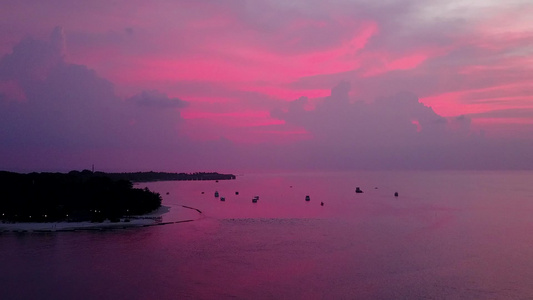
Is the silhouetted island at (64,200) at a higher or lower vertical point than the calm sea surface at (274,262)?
higher

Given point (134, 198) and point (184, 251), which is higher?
point (134, 198)

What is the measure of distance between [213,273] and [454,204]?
3786 inches

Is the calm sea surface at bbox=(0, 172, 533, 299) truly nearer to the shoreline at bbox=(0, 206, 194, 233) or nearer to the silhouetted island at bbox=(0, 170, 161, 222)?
the shoreline at bbox=(0, 206, 194, 233)

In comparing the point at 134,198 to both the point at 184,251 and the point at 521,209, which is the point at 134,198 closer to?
the point at 184,251

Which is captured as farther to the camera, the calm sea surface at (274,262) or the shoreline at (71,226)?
the shoreline at (71,226)

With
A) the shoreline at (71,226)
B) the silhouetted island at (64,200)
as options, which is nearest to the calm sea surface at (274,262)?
the shoreline at (71,226)

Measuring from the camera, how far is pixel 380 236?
67.1 m

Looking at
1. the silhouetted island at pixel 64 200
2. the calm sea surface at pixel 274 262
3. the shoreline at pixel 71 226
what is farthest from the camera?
the silhouetted island at pixel 64 200

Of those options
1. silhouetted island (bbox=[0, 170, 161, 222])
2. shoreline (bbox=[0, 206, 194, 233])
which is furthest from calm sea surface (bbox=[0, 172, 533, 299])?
silhouetted island (bbox=[0, 170, 161, 222])

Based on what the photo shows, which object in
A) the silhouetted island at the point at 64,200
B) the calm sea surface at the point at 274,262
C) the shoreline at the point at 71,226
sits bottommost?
the calm sea surface at the point at 274,262

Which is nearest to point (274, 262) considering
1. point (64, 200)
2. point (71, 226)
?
point (71, 226)

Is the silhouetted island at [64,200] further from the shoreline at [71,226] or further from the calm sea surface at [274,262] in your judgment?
the calm sea surface at [274,262]

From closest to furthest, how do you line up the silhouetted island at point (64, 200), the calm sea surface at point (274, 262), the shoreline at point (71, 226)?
the calm sea surface at point (274, 262) < the shoreline at point (71, 226) < the silhouetted island at point (64, 200)

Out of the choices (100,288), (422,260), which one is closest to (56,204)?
(100,288)
